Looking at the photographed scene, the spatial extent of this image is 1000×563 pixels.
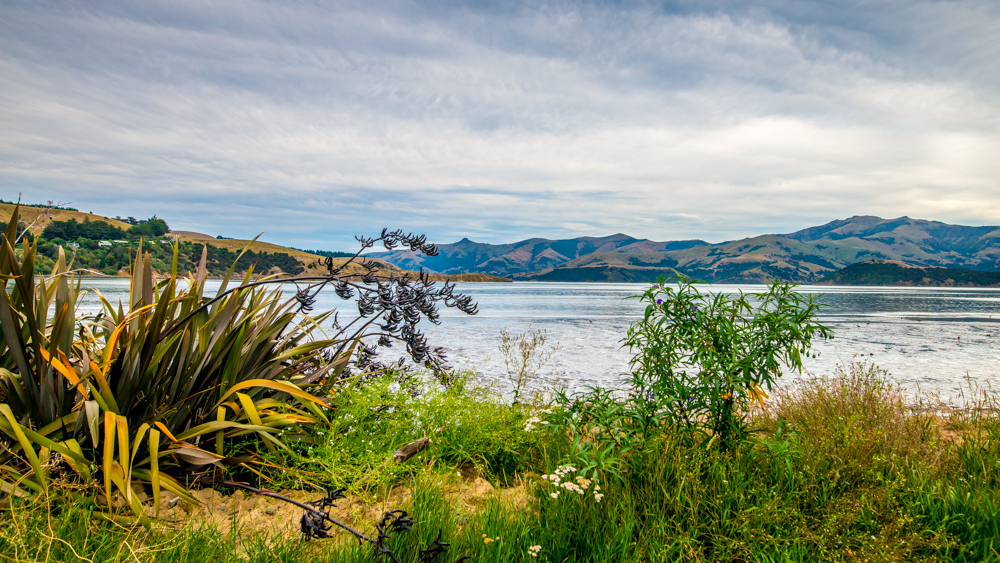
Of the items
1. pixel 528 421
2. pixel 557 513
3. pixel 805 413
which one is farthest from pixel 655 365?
pixel 805 413

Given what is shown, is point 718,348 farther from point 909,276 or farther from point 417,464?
point 909,276

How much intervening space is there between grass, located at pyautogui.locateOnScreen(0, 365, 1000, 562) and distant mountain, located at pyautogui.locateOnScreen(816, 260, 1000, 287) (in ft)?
561

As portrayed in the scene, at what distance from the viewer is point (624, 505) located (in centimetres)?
279

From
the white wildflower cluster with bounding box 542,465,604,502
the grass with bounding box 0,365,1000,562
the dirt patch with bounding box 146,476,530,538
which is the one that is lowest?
the dirt patch with bounding box 146,476,530,538

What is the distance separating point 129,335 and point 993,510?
5760mm

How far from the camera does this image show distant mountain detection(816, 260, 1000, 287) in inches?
4980

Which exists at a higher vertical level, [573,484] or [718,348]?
[718,348]

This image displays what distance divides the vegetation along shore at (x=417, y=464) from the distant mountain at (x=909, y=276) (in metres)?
171

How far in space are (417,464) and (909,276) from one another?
7227 inches

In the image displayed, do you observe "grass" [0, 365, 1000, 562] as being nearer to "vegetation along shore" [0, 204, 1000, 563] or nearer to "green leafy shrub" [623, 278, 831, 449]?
"vegetation along shore" [0, 204, 1000, 563]

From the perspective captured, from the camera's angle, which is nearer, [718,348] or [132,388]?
[132,388]

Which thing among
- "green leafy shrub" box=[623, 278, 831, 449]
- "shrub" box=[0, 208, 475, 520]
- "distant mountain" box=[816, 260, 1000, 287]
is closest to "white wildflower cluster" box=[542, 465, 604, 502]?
"green leafy shrub" box=[623, 278, 831, 449]

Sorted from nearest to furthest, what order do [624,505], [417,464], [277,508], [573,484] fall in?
[573,484] → [624,505] → [277,508] → [417,464]

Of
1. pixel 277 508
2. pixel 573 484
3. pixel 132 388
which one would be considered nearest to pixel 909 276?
pixel 573 484
